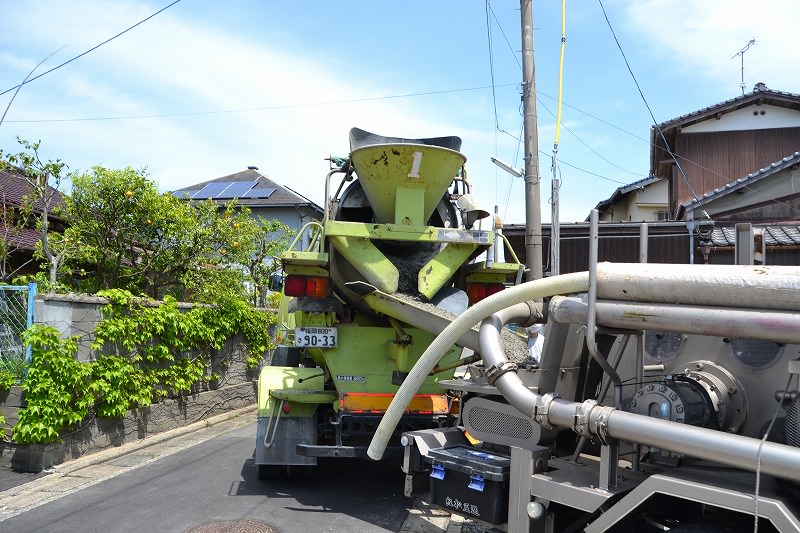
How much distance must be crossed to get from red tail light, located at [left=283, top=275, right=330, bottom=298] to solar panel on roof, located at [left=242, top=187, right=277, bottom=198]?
61.5 ft

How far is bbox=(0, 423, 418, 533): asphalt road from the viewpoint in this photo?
5.27 m

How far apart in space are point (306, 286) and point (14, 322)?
3535 millimetres

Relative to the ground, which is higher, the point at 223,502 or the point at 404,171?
the point at 404,171

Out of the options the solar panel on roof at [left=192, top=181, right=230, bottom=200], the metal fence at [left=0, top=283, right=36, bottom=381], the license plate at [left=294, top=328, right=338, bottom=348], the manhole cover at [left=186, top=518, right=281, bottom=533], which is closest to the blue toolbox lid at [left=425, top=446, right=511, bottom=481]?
the manhole cover at [left=186, top=518, right=281, bottom=533]

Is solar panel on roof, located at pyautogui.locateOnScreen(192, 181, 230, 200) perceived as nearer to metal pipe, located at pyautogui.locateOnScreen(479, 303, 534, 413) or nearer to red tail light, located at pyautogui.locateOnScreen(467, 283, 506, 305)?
red tail light, located at pyautogui.locateOnScreen(467, 283, 506, 305)

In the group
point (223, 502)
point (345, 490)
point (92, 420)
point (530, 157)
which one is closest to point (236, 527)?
point (223, 502)

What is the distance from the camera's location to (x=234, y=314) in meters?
10.6

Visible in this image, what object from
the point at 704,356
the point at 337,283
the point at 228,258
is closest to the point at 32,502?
the point at 337,283

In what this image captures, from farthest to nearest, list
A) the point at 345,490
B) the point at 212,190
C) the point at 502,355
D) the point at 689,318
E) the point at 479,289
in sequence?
the point at 212,190 < the point at 479,289 < the point at 345,490 < the point at 502,355 < the point at 689,318

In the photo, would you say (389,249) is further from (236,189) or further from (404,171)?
(236,189)

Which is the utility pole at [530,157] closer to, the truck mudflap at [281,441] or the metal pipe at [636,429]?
the truck mudflap at [281,441]

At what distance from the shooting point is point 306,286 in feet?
20.3

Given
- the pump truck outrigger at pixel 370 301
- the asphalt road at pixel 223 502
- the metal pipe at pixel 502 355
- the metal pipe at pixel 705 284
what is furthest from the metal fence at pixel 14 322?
the metal pipe at pixel 705 284

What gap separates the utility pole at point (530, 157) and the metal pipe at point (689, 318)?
5022 mm
